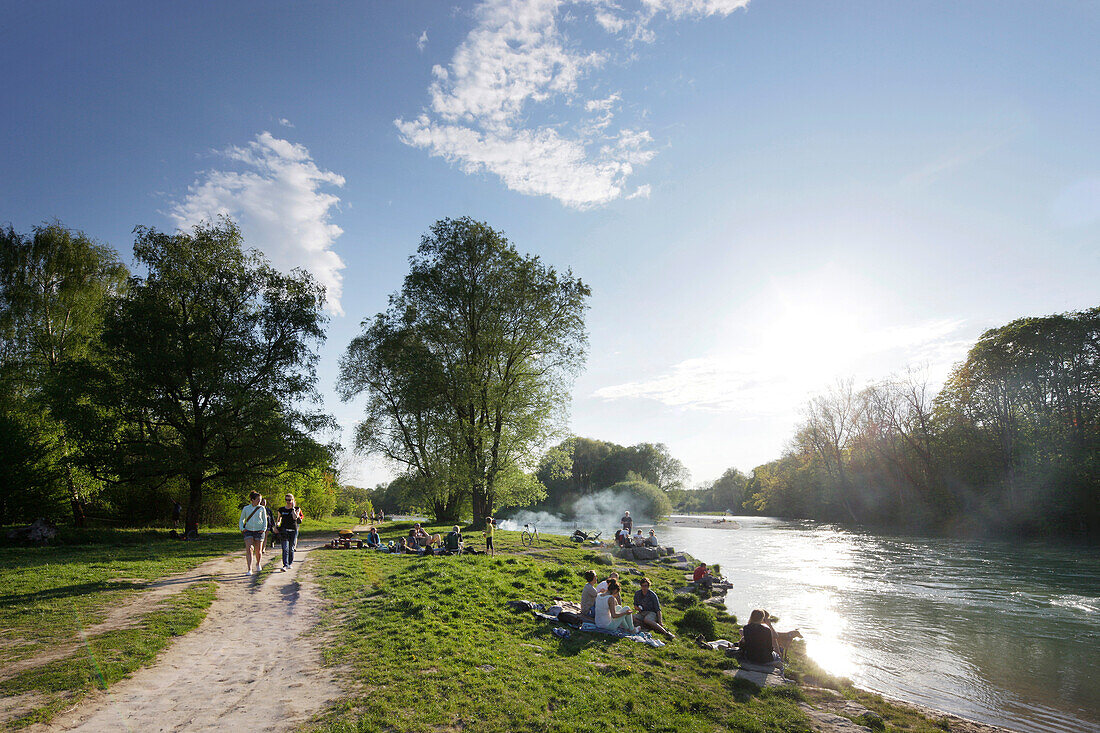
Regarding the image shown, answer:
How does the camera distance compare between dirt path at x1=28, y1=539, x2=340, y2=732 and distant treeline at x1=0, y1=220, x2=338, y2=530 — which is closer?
A: dirt path at x1=28, y1=539, x2=340, y2=732

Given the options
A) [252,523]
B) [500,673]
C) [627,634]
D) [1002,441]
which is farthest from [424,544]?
[1002,441]

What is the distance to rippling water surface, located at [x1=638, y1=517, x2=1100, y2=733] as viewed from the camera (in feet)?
29.8

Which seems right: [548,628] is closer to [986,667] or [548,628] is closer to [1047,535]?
[986,667]

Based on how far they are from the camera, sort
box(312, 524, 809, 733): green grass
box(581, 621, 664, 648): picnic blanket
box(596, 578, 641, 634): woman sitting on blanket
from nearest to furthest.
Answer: box(312, 524, 809, 733): green grass < box(581, 621, 664, 648): picnic blanket < box(596, 578, 641, 634): woman sitting on blanket

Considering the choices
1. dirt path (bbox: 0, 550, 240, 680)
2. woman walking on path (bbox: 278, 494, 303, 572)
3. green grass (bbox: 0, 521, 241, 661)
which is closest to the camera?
dirt path (bbox: 0, 550, 240, 680)

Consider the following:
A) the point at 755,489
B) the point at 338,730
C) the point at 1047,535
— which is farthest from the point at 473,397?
the point at 755,489

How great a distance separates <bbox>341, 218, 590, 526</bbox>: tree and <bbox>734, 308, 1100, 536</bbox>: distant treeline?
123 feet

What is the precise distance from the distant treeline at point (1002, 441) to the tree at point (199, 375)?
50350mm

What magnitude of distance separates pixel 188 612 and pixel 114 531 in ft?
64.2

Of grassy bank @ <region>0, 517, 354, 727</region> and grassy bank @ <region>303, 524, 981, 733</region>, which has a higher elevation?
grassy bank @ <region>0, 517, 354, 727</region>

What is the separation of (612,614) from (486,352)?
17367 millimetres

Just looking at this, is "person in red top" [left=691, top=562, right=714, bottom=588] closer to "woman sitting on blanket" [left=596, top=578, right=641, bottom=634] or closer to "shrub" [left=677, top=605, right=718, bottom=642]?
"shrub" [left=677, top=605, right=718, bottom=642]

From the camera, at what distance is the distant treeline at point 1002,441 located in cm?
3562

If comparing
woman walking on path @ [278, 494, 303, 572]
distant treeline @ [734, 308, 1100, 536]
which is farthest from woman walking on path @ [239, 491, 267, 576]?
distant treeline @ [734, 308, 1100, 536]
